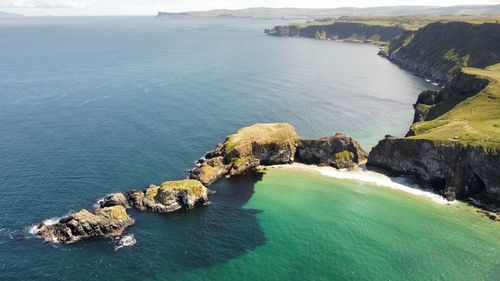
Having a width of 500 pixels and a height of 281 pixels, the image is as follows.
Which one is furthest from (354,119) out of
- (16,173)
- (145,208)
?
(16,173)

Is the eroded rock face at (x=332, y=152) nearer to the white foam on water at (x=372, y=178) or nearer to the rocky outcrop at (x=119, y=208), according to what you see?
the white foam on water at (x=372, y=178)

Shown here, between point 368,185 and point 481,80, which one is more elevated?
point 481,80

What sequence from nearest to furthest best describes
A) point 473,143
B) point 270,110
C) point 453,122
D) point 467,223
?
point 467,223 → point 473,143 → point 453,122 → point 270,110

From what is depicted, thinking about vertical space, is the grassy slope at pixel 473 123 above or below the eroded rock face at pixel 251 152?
above

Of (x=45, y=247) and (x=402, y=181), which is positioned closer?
(x=45, y=247)

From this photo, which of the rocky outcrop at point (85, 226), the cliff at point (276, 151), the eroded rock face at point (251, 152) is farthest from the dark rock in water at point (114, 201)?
the cliff at point (276, 151)

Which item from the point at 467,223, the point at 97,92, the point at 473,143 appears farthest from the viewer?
the point at 97,92

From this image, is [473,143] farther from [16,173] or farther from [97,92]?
[97,92]
